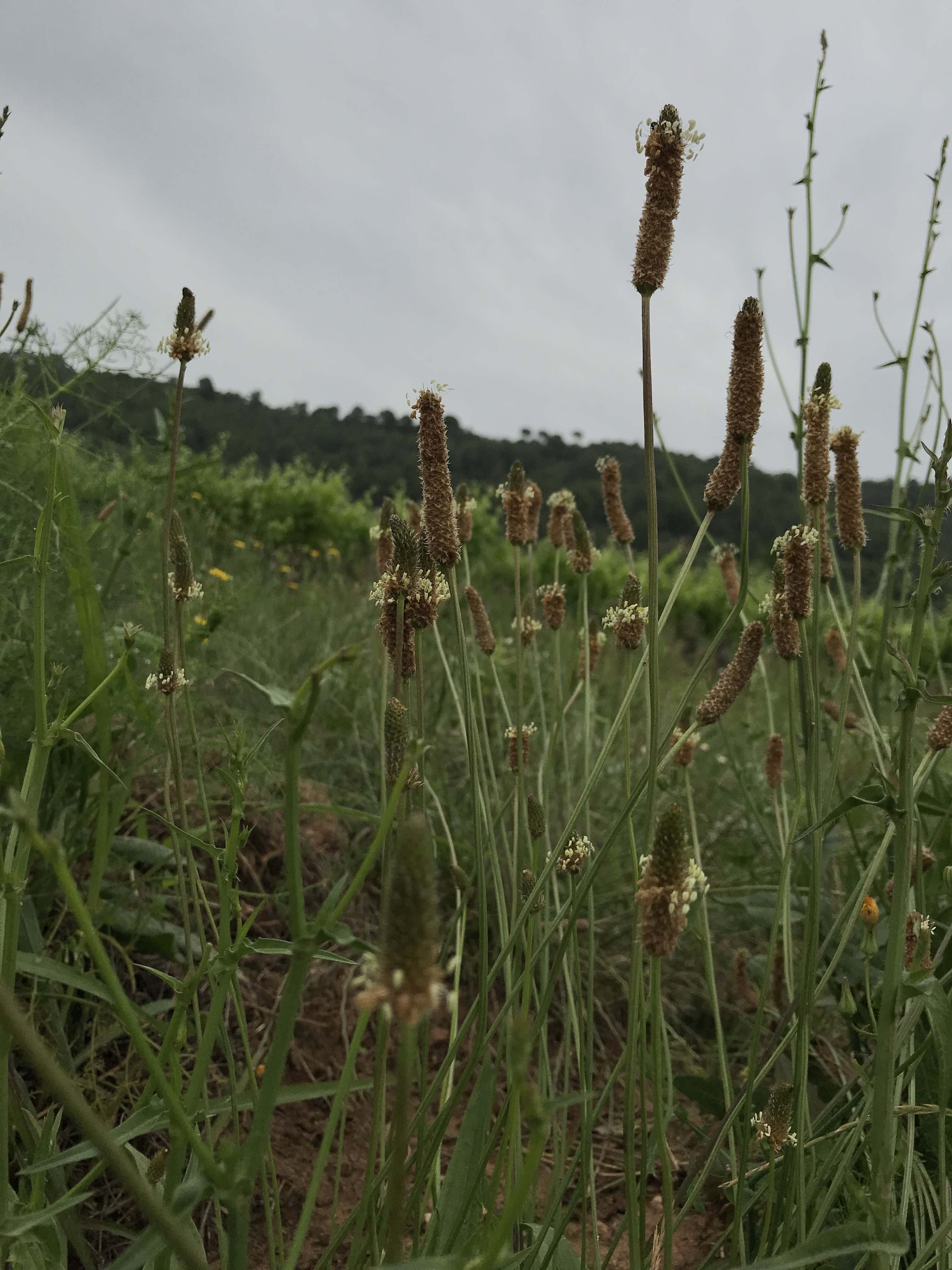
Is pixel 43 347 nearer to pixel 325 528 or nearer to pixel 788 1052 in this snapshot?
pixel 788 1052

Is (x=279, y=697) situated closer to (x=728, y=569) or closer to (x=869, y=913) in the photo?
(x=869, y=913)

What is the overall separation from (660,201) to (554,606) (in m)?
0.88

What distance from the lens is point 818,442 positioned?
1.46 metres

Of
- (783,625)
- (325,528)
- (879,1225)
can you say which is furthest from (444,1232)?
(325,528)

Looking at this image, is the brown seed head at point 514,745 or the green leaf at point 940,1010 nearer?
the green leaf at point 940,1010

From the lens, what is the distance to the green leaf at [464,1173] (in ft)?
3.04

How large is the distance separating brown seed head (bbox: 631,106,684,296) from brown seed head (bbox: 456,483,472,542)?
2.16 ft

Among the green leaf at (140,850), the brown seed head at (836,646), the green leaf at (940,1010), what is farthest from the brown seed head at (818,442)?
the green leaf at (140,850)

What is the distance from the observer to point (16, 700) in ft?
6.32

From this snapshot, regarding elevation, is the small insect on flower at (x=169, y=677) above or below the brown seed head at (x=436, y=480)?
→ below

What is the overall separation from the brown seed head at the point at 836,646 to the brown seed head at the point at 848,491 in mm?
649

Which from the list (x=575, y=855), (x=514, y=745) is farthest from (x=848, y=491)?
(x=575, y=855)

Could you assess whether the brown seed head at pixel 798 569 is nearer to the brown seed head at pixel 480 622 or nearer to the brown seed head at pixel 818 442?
the brown seed head at pixel 818 442

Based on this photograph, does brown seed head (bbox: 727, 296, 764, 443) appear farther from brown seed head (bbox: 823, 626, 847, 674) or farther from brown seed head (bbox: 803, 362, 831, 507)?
brown seed head (bbox: 823, 626, 847, 674)
